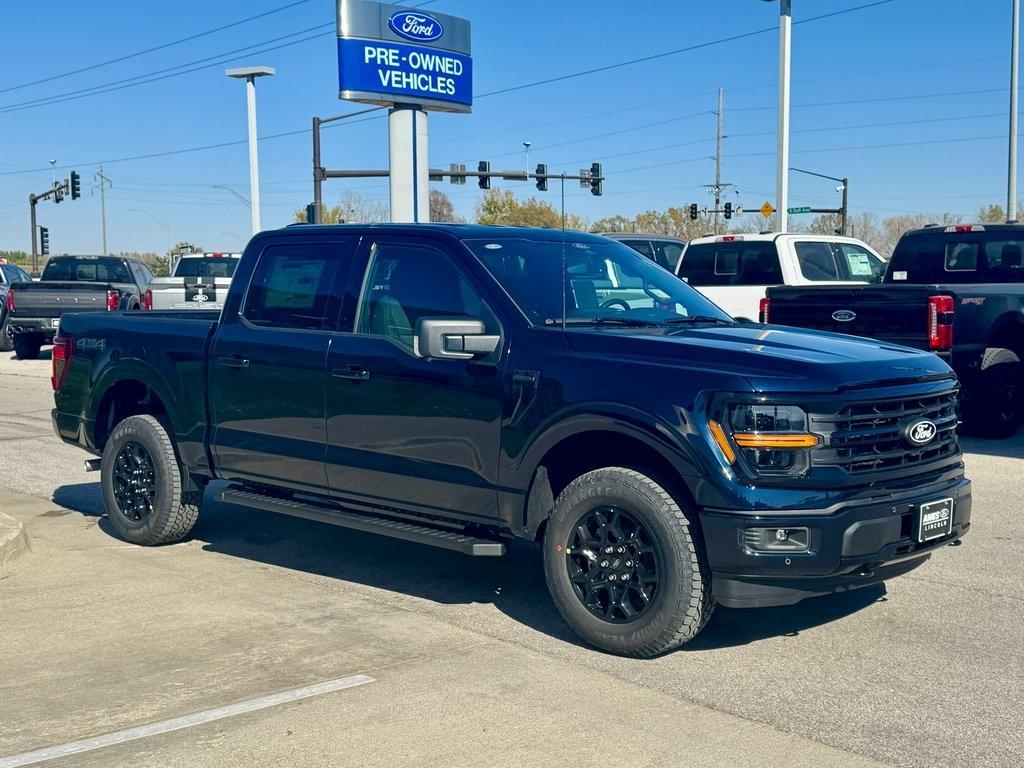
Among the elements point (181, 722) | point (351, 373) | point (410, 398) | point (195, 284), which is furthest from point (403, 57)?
point (181, 722)

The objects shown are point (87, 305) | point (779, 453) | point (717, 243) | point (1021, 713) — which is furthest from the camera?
point (87, 305)

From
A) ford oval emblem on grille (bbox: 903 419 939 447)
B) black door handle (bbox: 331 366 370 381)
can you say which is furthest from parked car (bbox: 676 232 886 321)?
ford oval emblem on grille (bbox: 903 419 939 447)

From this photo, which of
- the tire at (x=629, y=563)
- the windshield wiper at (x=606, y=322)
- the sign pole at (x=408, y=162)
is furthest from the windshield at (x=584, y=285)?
the sign pole at (x=408, y=162)

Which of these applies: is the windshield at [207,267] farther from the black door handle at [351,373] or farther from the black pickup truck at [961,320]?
the black door handle at [351,373]

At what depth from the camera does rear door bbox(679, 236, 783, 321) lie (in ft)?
51.5

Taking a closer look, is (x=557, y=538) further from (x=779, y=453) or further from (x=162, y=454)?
(x=162, y=454)

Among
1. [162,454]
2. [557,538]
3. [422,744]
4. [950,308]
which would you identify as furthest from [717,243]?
[422,744]

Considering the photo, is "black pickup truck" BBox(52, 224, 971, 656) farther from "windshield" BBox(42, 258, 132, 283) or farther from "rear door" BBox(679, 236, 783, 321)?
"windshield" BBox(42, 258, 132, 283)

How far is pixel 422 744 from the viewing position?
433 centimetres

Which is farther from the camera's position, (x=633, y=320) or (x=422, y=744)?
(x=633, y=320)

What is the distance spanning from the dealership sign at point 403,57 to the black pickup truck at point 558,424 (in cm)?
2081

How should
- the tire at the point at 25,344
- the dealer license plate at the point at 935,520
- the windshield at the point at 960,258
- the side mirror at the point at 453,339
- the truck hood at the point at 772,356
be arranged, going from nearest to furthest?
the truck hood at the point at 772,356
the dealer license plate at the point at 935,520
the side mirror at the point at 453,339
the windshield at the point at 960,258
the tire at the point at 25,344

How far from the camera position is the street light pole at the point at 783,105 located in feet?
72.7

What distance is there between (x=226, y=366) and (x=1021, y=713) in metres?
4.53
